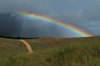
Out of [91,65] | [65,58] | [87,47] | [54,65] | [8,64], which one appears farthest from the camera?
[87,47]

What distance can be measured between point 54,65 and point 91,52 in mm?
2861

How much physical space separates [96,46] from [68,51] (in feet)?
7.09

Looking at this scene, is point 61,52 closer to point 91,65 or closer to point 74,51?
point 74,51

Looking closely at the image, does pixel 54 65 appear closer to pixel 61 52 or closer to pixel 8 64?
pixel 61 52

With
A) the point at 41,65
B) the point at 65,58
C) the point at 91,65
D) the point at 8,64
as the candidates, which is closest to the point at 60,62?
the point at 65,58

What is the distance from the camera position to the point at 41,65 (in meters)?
8.17

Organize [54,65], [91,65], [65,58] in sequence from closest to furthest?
[91,65]
[54,65]
[65,58]

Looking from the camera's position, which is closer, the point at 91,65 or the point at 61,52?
the point at 91,65

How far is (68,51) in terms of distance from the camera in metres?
9.86

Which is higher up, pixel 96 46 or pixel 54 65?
pixel 96 46

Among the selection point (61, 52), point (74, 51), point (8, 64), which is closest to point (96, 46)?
point (74, 51)

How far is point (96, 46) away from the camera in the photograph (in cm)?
1033

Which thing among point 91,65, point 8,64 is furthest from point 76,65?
point 8,64

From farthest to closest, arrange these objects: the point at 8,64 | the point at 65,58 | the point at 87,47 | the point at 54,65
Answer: the point at 87,47 → the point at 8,64 → the point at 65,58 → the point at 54,65
